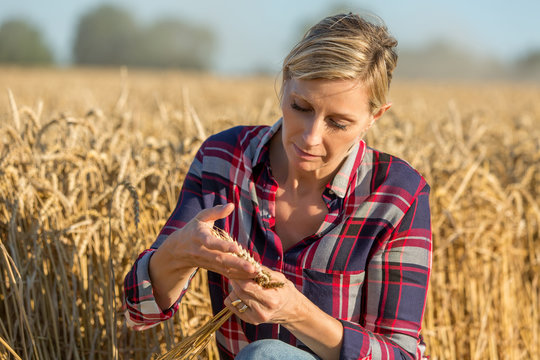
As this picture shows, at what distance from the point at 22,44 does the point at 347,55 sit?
58.5m

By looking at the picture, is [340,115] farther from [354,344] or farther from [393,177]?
[354,344]

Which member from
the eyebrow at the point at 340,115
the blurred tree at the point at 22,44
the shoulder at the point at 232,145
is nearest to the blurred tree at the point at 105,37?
the blurred tree at the point at 22,44

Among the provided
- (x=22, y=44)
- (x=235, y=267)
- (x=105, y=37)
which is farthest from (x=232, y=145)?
(x=105, y=37)

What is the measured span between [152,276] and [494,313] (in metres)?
1.35

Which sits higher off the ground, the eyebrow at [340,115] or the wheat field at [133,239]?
the eyebrow at [340,115]

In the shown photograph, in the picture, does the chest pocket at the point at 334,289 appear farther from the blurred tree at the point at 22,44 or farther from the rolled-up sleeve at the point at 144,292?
the blurred tree at the point at 22,44

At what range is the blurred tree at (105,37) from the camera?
6059 cm

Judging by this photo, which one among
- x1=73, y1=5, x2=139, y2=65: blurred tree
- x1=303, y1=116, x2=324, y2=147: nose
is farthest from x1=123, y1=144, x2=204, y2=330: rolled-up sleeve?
x1=73, y1=5, x2=139, y2=65: blurred tree

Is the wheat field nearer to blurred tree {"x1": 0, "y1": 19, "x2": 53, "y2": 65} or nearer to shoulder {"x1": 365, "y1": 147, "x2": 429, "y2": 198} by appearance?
shoulder {"x1": 365, "y1": 147, "x2": 429, "y2": 198}

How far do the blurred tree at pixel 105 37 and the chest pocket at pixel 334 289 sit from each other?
6091 cm

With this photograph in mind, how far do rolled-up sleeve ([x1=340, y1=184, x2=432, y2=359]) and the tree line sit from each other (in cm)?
5615

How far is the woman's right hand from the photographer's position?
905 mm

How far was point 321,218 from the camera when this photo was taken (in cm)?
124

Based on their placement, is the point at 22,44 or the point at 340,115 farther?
the point at 22,44
